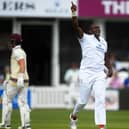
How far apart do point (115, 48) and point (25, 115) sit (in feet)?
51.2

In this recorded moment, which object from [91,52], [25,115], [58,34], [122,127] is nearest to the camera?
[91,52]

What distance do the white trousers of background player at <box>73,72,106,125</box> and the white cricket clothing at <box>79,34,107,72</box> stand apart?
0.12 meters

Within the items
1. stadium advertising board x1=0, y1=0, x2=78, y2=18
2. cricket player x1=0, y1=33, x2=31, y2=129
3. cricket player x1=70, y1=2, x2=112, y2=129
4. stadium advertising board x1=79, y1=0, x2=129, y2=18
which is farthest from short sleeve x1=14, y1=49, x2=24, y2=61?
stadium advertising board x1=79, y1=0, x2=129, y2=18

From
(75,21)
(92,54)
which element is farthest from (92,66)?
(75,21)

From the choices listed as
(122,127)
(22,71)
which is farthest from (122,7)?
(22,71)

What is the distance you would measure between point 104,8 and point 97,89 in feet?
50.5

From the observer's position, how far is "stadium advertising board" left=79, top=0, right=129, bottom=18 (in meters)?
29.5

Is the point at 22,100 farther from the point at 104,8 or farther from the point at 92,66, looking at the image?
the point at 104,8

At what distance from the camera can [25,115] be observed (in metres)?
15.9

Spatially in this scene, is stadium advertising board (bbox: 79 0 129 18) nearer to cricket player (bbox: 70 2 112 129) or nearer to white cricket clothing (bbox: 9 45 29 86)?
white cricket clothing (bbox: 9 45 29 86)

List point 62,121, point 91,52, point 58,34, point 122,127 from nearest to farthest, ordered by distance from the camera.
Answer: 1. point 91,52
2. point 122,127
3. point 62,121
4. point 58,34

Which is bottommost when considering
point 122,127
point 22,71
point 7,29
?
point 122,127

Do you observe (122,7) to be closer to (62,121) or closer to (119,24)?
(119,24)

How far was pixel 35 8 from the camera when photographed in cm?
2916
